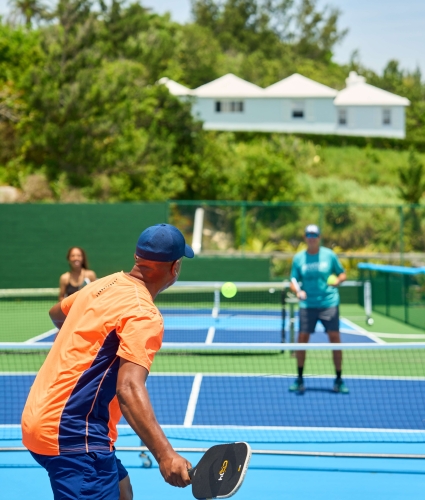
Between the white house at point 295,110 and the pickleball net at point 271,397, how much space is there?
48702 mm

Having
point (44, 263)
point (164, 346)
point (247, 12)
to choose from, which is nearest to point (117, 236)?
point (44, 263)

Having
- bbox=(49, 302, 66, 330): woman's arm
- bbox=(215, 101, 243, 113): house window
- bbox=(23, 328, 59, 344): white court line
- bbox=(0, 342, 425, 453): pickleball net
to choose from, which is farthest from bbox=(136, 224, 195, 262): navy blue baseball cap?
bbox=(215, 101, 243, 113): house window

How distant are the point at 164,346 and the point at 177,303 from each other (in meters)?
13.6

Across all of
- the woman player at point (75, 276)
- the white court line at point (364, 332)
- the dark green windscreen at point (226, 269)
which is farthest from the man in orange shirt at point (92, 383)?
the dark green windscreen at point (226, 269)

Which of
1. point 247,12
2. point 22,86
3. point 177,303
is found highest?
point 247,12

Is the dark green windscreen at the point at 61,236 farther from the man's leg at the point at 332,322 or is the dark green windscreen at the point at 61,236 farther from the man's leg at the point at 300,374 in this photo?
the man's leg at the point at 300,374

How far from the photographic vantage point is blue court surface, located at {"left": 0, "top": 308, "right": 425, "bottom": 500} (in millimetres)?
5914

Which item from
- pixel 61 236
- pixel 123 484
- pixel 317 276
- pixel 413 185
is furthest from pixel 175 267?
pixel 413 185

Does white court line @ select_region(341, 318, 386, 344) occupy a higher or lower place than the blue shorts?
lower

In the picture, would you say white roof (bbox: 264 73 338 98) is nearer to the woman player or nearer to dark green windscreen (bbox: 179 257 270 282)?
dark green windscreen (bbox: 179 257 270 282)

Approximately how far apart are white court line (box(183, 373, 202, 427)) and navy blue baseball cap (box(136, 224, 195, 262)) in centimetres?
469

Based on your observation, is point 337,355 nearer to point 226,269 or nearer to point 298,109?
point 226,269

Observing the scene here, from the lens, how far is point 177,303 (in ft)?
64.0

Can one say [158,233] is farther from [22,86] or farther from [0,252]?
[22,86]
